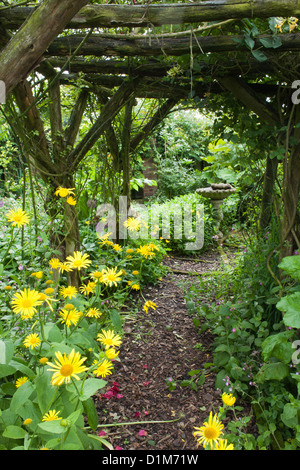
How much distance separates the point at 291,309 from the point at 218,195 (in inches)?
172

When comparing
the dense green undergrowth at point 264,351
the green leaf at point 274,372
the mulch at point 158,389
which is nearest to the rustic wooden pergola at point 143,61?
the dense green undergrowth at point 264,351

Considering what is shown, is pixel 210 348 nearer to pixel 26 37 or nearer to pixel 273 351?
pixel 273 351

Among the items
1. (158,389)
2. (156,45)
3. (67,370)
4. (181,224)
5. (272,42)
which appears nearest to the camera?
(67,370)

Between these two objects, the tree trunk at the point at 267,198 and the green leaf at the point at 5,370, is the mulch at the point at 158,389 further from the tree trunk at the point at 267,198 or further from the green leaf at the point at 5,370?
the tree trunk at the point at 267,198

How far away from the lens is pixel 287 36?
5.83ft

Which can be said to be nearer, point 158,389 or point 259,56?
point 259,56

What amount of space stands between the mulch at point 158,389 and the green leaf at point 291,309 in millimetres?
657

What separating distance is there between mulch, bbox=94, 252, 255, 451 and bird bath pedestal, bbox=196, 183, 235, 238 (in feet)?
10.2

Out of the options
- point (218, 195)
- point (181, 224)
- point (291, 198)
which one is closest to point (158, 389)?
point (291, 198)

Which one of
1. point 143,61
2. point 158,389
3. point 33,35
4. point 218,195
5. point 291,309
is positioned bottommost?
point 158,389

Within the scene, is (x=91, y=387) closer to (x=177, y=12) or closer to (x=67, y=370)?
(x=67, y=370)

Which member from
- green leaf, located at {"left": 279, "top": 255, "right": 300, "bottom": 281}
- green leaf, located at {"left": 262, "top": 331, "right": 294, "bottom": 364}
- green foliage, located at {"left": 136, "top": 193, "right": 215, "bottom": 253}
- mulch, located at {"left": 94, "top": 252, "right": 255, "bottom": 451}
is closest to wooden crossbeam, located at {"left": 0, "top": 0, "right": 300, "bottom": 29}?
green leaf, located at {"left": 279, "top": 255, "right": 300, "bottom": 281}

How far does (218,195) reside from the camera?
18.7 feet

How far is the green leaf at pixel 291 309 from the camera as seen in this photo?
1434 mm
